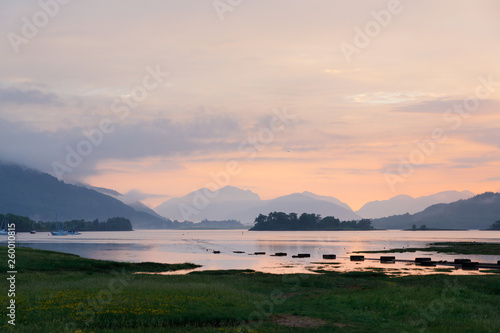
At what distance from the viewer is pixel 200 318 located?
31125mm

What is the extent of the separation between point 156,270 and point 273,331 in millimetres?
58163

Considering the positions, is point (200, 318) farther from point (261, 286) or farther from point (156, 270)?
point (156, 270)

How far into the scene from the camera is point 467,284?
51.8m

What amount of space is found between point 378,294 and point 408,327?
1200 centimetres

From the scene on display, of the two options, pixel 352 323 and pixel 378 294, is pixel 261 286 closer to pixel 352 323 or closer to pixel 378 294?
pixel 378 294

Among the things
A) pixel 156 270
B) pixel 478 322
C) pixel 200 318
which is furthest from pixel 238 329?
pixel 156 270

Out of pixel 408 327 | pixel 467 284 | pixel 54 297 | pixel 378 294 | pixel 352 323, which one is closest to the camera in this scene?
pixel 408 327

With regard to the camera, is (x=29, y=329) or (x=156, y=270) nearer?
(x=29, y=329)

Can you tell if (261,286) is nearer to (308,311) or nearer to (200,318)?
(308,311)

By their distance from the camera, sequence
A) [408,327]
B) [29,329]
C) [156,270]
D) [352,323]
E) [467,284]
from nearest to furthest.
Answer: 1. [29,329]
2. [408,327]
3. [352,323]
4. [467,284]
5. [156,270]

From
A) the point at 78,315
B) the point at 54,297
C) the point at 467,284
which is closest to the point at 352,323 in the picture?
the point at 78,315

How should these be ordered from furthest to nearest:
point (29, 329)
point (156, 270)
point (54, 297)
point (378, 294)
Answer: point (156, 270)
point (378, 294)
point (54, 297)
point (29, 329)

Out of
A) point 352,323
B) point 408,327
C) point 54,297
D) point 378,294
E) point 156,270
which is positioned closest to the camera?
point 408,327

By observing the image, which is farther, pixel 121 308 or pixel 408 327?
pixel 121 308
